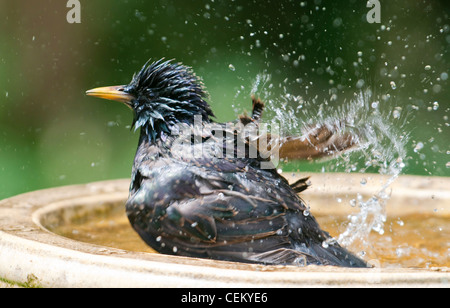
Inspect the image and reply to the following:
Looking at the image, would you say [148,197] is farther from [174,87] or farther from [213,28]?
[213,28]

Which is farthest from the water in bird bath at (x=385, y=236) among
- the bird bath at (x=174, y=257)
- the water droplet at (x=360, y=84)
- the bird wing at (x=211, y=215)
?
the water droplet at (x=360, y=84)

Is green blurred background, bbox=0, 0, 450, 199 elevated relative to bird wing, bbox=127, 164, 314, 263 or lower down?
elevated

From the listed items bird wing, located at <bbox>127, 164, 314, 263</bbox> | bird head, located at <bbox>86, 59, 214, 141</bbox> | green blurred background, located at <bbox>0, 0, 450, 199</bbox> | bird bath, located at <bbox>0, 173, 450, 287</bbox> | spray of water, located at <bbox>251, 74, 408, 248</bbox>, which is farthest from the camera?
green blurred background, located at <bbox>0, 0, 450, 199</bbox>

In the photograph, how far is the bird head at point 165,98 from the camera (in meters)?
2.86

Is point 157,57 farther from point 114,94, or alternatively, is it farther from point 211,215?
point 211,215

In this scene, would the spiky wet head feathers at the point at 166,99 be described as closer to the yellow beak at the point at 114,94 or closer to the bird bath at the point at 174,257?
the yellow beak at the point at 114,94

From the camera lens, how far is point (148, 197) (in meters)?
2.52

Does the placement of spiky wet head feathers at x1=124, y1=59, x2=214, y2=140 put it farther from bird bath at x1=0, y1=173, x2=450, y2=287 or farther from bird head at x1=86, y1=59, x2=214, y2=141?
bird bath at x1=0, y1=173, x2=450, y2=287

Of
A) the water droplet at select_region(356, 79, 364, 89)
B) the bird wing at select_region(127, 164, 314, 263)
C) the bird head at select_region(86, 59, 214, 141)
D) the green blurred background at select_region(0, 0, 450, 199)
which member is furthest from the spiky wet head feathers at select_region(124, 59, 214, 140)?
the water droplet at select_region(356, 79, 364, 89)

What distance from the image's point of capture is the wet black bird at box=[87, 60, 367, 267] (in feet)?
8.05

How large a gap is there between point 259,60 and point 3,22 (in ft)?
7.14

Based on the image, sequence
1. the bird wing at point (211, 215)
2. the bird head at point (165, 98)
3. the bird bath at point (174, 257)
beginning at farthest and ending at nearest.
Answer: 1. the bird head at point (165, 98)
2. the bird wing at point (211, 215)
3. the bird bath at point (174, 257)

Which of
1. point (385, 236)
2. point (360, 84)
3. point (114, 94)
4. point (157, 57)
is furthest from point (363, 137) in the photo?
point (157, 57)

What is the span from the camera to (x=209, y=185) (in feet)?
8.29
